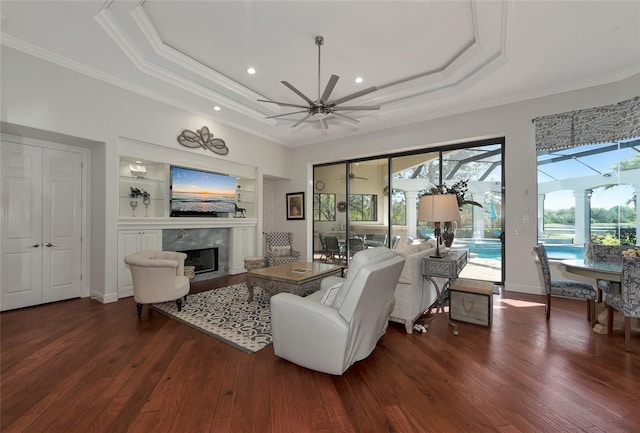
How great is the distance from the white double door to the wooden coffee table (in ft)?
9.55

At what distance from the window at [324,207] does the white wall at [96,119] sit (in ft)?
10.5

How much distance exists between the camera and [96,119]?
3977 millimetres

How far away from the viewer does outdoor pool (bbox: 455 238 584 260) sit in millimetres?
4551

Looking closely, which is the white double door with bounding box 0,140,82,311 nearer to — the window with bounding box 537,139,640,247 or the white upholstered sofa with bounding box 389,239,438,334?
the white upholstered sofa with bounding box 389,239,438,334

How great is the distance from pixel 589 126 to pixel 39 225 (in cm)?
833

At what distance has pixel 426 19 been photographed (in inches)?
119

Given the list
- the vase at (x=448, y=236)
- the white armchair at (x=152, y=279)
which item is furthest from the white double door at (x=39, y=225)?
the vase at (x=448, y=236)

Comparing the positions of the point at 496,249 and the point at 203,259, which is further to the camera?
the point at 203,259

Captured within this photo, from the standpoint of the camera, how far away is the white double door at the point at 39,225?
11.9ft

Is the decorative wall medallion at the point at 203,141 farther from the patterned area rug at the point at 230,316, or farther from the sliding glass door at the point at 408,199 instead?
the patterned area rug at the point at 230,316

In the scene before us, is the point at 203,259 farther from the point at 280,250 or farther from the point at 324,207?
the point at 324,207

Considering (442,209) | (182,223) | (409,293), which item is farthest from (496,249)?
(182,223)

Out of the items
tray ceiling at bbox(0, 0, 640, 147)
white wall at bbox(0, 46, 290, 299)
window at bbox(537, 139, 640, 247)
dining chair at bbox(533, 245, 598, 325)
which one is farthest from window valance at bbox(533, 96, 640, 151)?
white wall at bbox(0, 46, 290, 299)

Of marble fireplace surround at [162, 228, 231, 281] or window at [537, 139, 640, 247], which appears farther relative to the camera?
marble fireplace surround at [162, 228, 231, 281]
